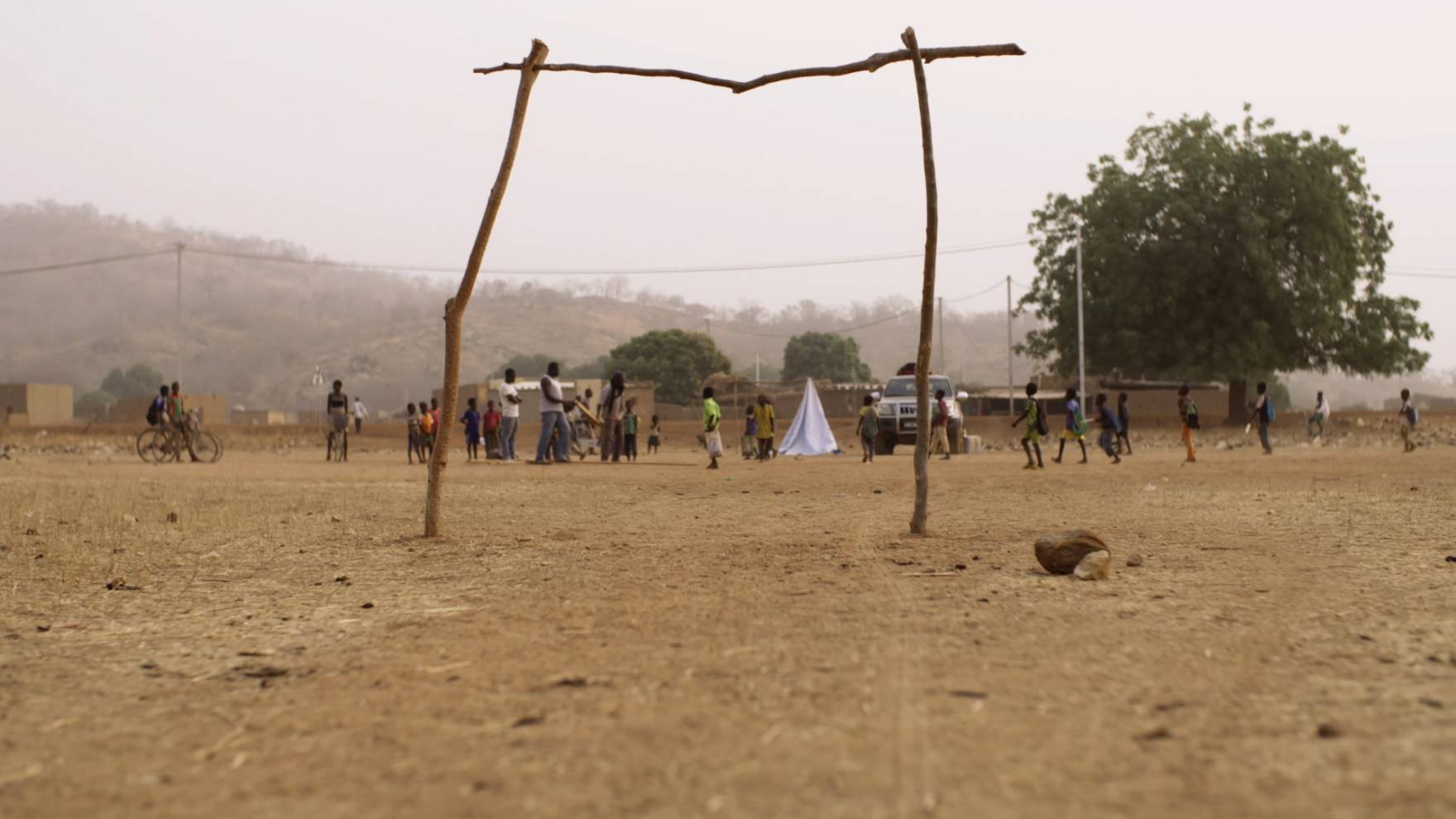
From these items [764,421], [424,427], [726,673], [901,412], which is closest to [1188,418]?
[764,421]

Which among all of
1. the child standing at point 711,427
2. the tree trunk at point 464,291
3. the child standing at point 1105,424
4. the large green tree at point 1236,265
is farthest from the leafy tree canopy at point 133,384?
the tree trunk at point 464,291

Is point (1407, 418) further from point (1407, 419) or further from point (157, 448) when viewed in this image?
point (157, 448)

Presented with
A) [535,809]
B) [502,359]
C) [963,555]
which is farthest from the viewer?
[502,359]

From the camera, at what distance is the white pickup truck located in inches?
1324

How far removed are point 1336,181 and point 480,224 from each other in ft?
141

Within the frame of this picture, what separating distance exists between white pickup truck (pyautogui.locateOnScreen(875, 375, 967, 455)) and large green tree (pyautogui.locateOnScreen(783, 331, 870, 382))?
69.5 m

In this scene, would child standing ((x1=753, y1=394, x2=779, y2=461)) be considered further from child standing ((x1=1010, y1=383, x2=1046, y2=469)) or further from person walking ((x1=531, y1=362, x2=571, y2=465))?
child standing ((x1=1010, y1=383, x2=1046, y2=469))

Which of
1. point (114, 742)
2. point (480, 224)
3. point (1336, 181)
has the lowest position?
point (114, 742)

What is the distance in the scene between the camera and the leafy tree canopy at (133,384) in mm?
141750

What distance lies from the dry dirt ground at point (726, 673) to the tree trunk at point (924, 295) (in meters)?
0.35

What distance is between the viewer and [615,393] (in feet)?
85.7

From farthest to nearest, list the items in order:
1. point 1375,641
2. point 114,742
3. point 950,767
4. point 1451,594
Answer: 1. point 1451,594
2. point 1375,641
3. point 114,742
4. point 950,767

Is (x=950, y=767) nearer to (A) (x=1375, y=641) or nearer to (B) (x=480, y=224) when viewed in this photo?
(A) (x=1375, y=641)

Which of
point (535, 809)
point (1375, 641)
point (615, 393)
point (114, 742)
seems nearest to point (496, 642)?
point (114, 742)
